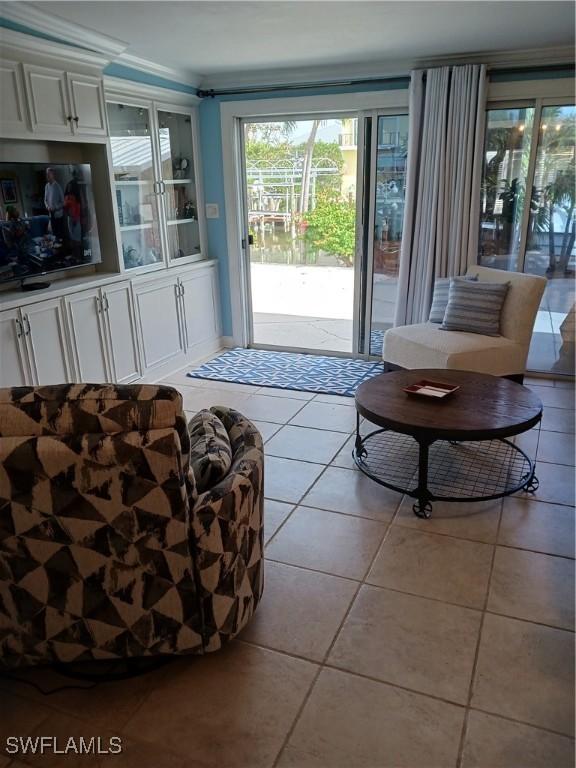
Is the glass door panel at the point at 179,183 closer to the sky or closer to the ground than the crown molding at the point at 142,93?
closer to the ground

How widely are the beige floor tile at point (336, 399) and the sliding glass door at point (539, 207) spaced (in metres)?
1.68

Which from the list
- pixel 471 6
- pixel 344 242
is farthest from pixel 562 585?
pixel 344 242

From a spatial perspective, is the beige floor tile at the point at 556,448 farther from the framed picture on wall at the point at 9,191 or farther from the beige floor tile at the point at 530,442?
the framed picture on wall at the point at 9,191

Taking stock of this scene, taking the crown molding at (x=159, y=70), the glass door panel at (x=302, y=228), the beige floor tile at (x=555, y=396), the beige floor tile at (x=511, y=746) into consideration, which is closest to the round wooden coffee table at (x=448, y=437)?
the beige floor tile at (x=555, y=396)

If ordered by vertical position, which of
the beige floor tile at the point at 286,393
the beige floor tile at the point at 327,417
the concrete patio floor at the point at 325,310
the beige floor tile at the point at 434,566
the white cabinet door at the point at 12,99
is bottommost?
the beige floor tile at the point at 434,566

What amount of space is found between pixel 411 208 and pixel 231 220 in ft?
5.36

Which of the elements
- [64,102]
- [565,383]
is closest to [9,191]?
[64,102]

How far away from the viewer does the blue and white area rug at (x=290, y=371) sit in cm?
453

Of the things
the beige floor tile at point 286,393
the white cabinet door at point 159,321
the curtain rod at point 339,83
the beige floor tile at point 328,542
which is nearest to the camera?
the beige floor tile at point 328,542

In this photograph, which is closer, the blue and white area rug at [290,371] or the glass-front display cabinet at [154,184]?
the glass-front display cabinet at [154,184]

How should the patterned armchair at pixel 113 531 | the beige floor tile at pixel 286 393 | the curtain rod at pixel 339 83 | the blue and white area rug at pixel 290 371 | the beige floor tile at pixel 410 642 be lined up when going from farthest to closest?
the blue and white area rug at pixel 290 371, the beige floor tile at pixel 286 393, the curtain rod at pixel 339 83, the beige floor tile at pixel 410 642, the patterned armchair at pixel 113 531

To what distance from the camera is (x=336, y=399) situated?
13.9ft

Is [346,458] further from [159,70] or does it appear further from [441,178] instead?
[159,70]

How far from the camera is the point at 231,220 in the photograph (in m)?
5.20
